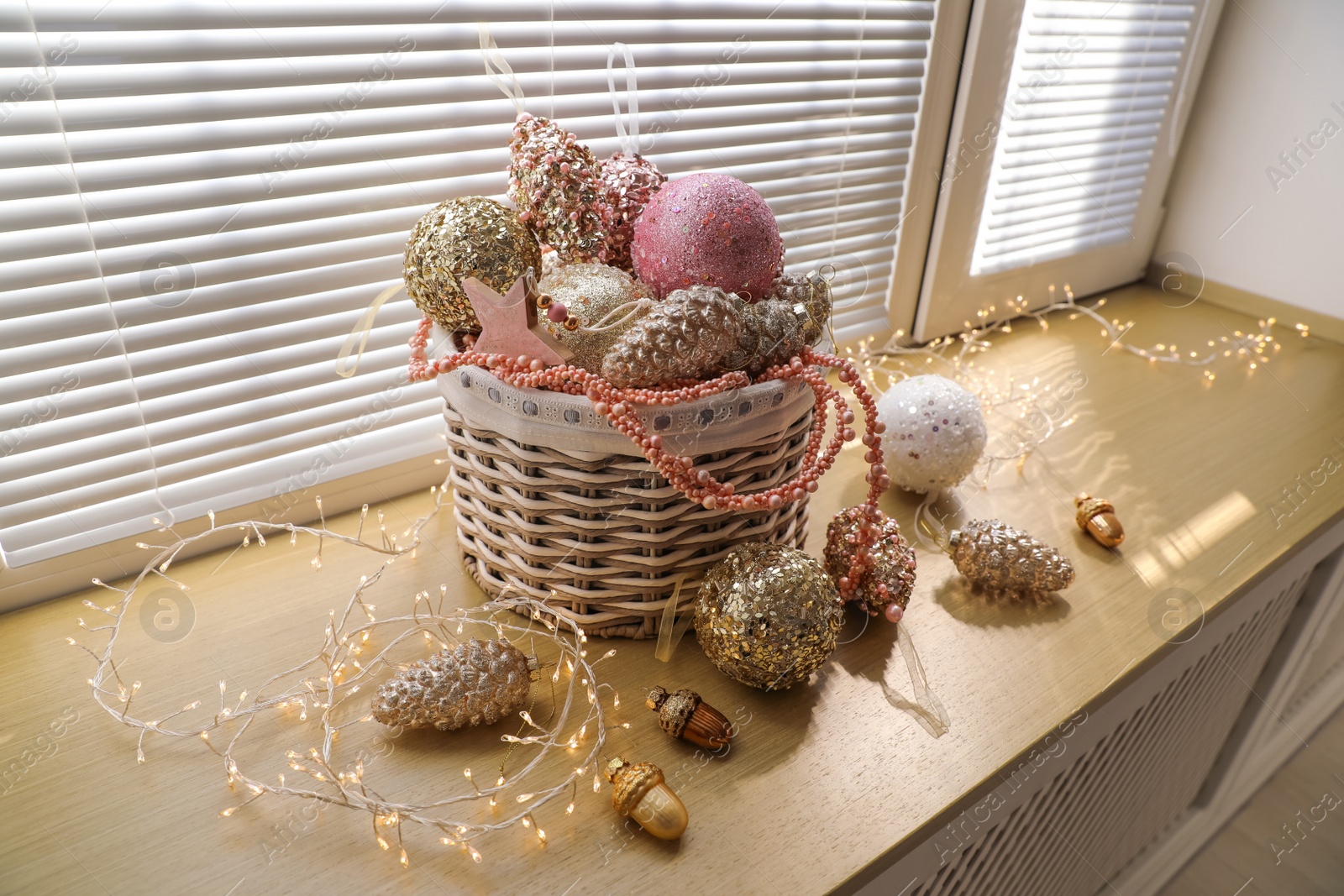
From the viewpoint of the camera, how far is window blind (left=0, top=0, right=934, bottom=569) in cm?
72

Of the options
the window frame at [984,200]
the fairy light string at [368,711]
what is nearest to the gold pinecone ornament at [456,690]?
the fairy light string at [368,711]

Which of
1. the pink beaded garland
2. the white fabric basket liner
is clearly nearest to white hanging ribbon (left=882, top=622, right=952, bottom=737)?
the pink beaded garland

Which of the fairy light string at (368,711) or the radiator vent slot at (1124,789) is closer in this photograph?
the fairy light string at (368,711)

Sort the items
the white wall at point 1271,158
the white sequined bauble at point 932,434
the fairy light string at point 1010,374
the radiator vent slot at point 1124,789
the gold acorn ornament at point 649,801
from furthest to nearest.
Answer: the white wall at point 1271,158 → the fairy light string at point 1010,374 → the white sequined bauble at point 932,434 → the radiator vent slot at point 1124,789 → the gold acorn ornament at point 649,801

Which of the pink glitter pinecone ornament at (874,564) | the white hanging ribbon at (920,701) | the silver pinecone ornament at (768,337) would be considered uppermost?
the silver pinecone ornament at (768,337)

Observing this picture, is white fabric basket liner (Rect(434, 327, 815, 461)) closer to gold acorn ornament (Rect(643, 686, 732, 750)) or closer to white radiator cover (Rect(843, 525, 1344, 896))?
gold acorn ornament (Rect(643, 686, 732, 750))

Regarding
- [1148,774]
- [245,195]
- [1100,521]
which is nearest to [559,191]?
[245,195]

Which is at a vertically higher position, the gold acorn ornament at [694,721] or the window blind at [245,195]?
the window blind at [245,195]

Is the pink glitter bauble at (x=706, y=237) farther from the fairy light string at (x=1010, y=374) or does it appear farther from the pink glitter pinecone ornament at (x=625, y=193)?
the fairy light string at (x=1010, y=374)

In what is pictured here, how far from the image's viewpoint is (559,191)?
75cm

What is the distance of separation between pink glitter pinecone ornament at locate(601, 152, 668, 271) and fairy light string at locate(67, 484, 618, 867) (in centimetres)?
33

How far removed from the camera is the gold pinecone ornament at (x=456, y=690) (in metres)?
0.67

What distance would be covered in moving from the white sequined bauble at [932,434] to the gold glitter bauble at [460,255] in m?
0.47

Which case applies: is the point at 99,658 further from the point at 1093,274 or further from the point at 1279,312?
the point at 1279,312
